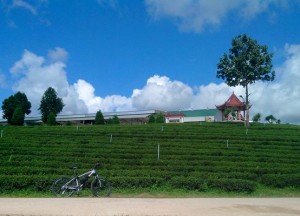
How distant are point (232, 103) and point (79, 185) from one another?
49.3 m

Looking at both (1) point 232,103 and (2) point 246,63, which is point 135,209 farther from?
(1) point 232,103

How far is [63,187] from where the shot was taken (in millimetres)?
12250

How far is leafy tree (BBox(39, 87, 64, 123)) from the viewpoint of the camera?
70.1m

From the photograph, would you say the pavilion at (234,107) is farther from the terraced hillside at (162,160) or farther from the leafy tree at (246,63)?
the terraced hillside at (162,160)

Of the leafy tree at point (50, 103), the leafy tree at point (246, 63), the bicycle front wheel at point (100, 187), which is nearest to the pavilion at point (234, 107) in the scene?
the leafy tree at point (246, 63)

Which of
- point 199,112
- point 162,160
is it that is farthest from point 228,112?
point 162,160

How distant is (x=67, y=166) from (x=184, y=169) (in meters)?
5.69

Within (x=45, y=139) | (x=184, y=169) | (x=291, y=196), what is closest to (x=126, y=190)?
(x=184, y=169)

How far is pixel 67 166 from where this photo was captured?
57.9ft

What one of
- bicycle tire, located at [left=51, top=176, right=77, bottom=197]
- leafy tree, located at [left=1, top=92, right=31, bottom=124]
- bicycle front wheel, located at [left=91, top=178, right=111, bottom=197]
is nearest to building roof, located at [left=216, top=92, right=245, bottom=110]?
leafy tree, located at [left=1, top=92, right=31, bottom=124]

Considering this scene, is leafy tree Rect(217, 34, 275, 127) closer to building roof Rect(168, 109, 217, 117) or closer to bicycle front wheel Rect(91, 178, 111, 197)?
building roof Rect(168, 109, 217, 117)

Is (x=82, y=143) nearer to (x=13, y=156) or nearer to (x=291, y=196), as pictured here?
(x=13, y=156)

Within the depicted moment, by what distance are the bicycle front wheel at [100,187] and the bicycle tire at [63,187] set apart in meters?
0.69

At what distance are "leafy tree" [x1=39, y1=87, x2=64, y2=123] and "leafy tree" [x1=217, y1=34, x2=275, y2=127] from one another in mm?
38328
